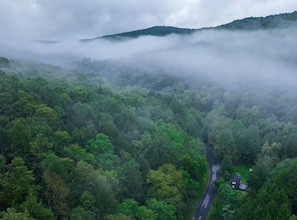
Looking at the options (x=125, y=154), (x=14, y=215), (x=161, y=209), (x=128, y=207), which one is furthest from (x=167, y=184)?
(x=14, y=215)

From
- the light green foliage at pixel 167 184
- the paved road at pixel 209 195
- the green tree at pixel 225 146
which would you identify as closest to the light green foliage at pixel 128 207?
the light green foliage at pixel 167 184

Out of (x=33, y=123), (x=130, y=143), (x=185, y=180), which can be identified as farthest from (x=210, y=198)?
(x=33, y=123)

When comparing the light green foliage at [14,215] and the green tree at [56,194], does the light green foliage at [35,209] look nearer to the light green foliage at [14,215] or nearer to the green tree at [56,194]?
the light green foliage at [14,215]

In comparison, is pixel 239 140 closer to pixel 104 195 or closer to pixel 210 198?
pixel 210 198

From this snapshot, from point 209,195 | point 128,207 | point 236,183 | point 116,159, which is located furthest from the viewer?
point 236,183

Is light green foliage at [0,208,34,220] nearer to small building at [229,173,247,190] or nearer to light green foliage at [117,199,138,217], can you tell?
light green foliage at [117,199,138,217]

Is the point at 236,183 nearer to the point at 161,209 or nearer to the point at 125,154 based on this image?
the point at 161,209

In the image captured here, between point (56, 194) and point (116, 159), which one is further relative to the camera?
point (116, 159)

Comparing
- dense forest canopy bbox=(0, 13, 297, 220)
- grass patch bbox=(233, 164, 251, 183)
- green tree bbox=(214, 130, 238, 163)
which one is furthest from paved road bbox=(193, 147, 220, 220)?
grass patch bbox=(233, 164, 251, 183)
